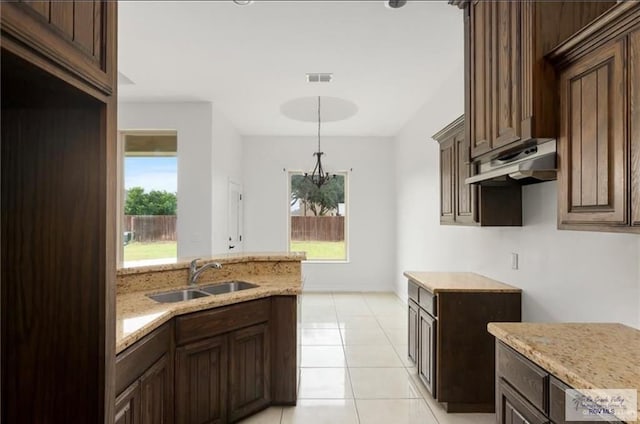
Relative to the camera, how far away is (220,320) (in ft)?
7.61

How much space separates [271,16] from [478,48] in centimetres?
163

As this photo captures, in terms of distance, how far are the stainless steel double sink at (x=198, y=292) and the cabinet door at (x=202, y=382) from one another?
0.55 m

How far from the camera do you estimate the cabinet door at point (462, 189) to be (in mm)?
2867

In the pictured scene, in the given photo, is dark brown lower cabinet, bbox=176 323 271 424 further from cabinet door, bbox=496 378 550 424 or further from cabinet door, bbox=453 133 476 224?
cabinet door, bbox=453 133 476 224

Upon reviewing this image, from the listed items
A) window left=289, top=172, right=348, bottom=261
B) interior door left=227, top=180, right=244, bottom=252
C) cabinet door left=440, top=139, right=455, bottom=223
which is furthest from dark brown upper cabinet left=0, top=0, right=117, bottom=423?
window left=289, top=172, right=348, bottom=261

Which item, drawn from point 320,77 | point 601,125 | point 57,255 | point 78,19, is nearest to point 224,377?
point 57,255

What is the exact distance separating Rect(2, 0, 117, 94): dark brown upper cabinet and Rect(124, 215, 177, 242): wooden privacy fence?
436 centimetres

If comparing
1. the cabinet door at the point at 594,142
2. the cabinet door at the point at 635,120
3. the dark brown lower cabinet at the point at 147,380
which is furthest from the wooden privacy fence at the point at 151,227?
the cabinet door at the point at 635,120

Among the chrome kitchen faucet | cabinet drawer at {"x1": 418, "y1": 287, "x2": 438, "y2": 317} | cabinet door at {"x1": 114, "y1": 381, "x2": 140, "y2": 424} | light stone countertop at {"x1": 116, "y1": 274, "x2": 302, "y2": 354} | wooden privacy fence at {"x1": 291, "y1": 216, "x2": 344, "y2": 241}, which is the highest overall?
wooden privacy fence at {"x1": 291, "y1": 216, "x2": 344, "y2": 241}

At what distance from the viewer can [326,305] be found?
5938 millimetres

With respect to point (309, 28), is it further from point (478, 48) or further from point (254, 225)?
point (254, 225)

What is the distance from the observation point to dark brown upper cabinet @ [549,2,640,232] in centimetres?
135

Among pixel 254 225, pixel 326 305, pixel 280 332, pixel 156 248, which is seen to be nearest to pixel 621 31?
pixel 280 332

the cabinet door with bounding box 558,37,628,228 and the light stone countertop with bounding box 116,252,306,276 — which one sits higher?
the cabinet door with bounding box 558,37,628,228
